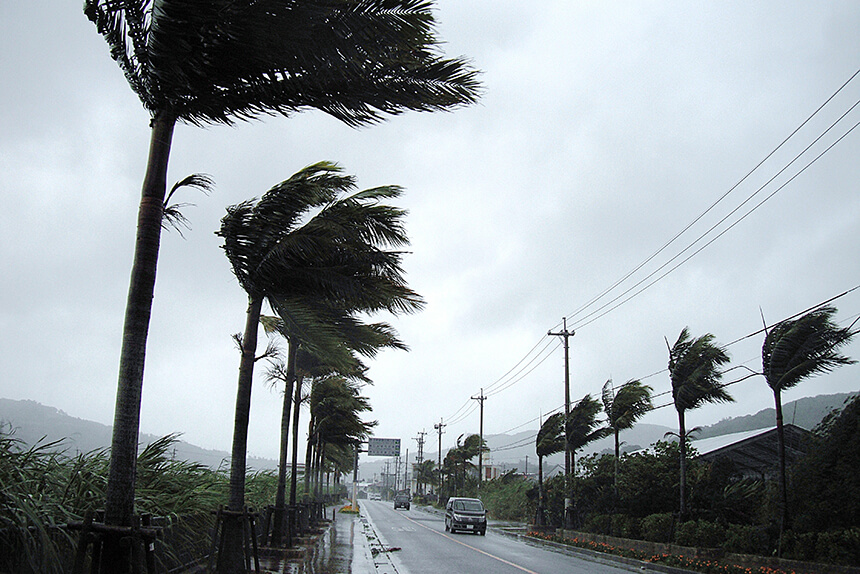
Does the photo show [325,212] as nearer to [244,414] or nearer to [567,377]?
[244,414]

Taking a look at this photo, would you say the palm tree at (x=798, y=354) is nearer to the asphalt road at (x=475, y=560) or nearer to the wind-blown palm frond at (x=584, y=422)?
the asphalt road at (x=475, y=560)

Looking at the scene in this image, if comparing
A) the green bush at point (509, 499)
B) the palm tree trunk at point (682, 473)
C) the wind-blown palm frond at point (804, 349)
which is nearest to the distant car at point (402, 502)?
the green bush at point (509, 499)

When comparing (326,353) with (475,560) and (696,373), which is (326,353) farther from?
(696,373)

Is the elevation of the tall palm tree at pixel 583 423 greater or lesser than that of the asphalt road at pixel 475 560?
greater

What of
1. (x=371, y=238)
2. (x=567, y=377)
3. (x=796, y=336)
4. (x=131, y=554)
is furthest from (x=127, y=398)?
(x=567, y=377)

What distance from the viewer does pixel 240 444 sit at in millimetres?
11242

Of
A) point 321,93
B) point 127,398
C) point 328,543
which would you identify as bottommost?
point 328,543

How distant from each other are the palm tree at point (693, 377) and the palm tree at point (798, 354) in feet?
9.76

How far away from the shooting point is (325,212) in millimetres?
12023

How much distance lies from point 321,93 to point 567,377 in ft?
100

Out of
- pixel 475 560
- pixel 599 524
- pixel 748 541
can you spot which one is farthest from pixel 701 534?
pixel 599 524

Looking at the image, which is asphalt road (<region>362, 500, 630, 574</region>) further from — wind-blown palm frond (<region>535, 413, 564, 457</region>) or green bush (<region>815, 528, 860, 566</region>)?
wind-blown palm frond (<region>535, 413, 564, 457</region>)

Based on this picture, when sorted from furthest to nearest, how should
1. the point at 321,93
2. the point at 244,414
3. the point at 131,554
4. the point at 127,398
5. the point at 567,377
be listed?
the point at 567,377 → the point at 244,414 → the point at 321,93 → the point at 127,398 → the point at 131,554

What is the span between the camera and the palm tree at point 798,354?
55.2 feet
